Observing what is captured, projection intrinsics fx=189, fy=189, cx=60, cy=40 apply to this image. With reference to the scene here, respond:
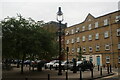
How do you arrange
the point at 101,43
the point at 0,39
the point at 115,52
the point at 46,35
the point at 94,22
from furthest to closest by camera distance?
the point at 94,22
the point at 101,43
the point at 115,52
the point at 46,35
the point at 0,39

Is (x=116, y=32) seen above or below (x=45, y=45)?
above

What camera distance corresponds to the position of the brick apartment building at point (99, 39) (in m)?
39.0

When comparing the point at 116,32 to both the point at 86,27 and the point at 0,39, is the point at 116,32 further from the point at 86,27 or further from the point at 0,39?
the point at 0,39

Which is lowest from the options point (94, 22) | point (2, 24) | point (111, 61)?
point (111, 61)

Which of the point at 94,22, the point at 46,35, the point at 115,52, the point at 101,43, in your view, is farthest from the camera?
the point at 94,22

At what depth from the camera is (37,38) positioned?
19906 millimetres

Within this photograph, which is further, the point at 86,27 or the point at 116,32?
the point at 86,27

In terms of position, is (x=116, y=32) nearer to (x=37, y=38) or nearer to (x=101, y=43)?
(x=101, y=43)

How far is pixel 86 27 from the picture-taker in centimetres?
4891

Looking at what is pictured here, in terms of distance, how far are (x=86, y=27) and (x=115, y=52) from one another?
12632 millimetres

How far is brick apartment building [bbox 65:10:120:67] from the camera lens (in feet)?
128

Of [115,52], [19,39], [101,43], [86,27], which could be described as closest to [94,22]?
[86,27]

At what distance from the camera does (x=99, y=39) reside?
43.3 metres

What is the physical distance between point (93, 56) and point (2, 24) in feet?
95.5
